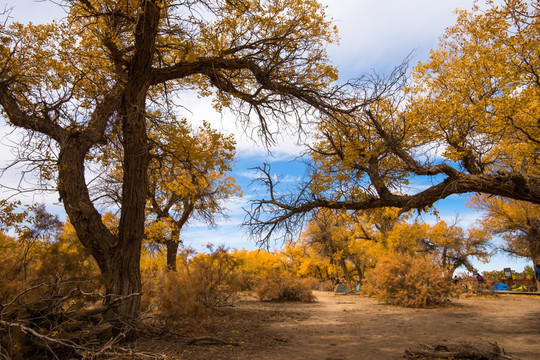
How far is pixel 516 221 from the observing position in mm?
19875

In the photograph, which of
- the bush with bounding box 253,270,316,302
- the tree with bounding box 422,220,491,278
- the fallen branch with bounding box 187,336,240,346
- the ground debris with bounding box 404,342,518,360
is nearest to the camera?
the ground debris with bounding box 404,342,518,360

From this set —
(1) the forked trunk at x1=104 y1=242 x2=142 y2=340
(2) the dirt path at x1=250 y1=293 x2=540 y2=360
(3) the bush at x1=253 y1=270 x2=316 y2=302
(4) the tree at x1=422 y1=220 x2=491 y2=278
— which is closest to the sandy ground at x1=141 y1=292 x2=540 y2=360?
(2) the dirt path at x1=250 y1=293 x2=540 y2=360

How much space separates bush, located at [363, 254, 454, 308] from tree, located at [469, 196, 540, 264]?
9.65 metres

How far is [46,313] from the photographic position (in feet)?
14.5

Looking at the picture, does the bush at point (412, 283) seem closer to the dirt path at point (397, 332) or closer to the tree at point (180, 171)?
the dirt path at point (397, 332)

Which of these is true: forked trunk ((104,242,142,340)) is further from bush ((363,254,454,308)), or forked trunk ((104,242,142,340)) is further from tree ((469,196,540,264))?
tree ((469,196,540,264))

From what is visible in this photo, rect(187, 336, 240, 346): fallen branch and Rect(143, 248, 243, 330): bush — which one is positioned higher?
Rect(143, 248, 243, 330): bush

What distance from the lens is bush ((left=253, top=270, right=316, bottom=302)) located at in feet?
50.8

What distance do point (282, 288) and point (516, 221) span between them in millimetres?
15244

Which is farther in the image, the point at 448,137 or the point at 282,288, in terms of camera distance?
the point at 282,288

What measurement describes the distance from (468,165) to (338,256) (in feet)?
54.8

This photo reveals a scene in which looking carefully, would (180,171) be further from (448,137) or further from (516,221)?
(516,221)

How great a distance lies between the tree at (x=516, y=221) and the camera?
63.7ft

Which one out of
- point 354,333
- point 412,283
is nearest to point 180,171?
point 354,333
